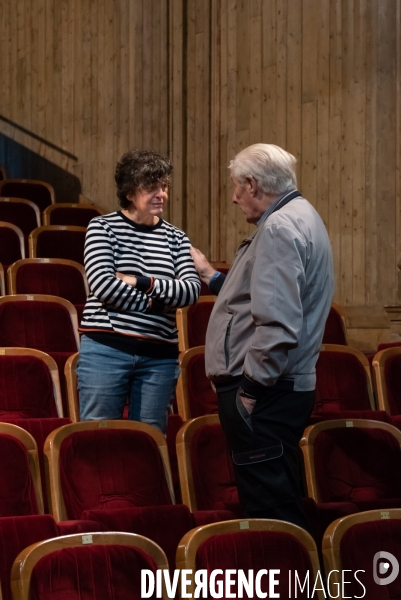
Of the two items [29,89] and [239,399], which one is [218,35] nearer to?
[29,89]

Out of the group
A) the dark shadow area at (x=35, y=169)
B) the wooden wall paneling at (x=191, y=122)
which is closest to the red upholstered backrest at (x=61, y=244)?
the wooden wall paneling at (x=191, y=122)

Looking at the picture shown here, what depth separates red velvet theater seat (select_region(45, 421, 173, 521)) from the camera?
139cm

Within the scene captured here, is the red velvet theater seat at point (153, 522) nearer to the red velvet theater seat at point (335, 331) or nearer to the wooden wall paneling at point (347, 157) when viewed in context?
the red velvet theater seat at point (335, 331)

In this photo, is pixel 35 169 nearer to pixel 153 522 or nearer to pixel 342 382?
pixel 342 382

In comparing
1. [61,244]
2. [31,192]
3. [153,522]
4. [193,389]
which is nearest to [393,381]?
[193,389]

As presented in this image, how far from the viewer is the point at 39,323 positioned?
2115 millimetres

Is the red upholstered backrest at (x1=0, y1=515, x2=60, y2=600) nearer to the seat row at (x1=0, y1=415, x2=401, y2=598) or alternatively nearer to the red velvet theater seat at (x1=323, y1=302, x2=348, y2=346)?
the seat row at (x1=0, y1=415, x2=401, y2=598)

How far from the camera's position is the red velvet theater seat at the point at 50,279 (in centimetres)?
241

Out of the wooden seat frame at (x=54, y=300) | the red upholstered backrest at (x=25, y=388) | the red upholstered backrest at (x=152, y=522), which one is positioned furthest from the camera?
the wooden seat frame at (x=54, y=300)

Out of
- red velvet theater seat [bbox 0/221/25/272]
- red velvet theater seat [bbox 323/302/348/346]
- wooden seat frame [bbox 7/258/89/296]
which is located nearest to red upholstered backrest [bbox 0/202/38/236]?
red velvet theater seat [bbox 0/221/25/272]

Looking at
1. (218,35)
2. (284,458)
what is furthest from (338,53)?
(284,458)

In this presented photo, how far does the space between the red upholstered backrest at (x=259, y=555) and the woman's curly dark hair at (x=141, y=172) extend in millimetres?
563

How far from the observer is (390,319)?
266cm

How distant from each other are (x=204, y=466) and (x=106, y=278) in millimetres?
334
